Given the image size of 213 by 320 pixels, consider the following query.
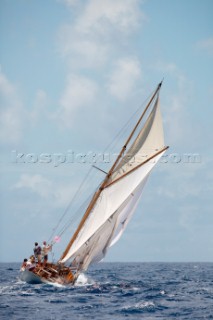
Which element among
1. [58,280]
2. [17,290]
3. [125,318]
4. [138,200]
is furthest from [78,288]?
[125,318]

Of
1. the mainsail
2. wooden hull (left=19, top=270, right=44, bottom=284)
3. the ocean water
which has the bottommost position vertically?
the ocean water

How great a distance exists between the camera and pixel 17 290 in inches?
1524

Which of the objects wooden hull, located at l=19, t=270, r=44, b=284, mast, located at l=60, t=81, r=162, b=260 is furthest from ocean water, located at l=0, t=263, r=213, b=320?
mast, located at l=60, t=81, r=162, b=260

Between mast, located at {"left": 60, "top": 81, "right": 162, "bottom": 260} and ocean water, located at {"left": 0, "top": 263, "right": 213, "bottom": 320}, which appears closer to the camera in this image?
ocean water, located at {"left": 0, "top": 263, "right": 213, "bottom": 320}

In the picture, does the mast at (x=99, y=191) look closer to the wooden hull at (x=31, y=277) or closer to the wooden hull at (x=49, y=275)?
the wooden hull at (x=49, y=275)

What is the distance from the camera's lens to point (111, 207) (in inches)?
1603

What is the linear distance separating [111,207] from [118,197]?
0.99 m

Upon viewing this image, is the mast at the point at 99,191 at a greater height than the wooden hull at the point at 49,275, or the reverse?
the mast at the point at 99,191

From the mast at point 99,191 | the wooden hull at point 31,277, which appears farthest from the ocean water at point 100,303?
the mast at point 99,191

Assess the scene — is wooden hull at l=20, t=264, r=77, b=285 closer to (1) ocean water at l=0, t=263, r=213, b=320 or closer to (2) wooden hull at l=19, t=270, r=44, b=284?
(2) wooden hull at l=19, t=270, r=44, b=284

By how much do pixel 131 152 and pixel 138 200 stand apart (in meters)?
4.21

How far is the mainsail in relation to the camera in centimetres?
4081

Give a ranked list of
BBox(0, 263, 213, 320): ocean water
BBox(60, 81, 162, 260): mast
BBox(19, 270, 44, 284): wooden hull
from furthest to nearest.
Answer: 1. BBox(60, 81, 162, 260): mast
2. BBox(19, 270, 44, 284): wooden hull
3. BBox(0, 263, 213, 320): ocean water

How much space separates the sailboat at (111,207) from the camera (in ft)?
134
